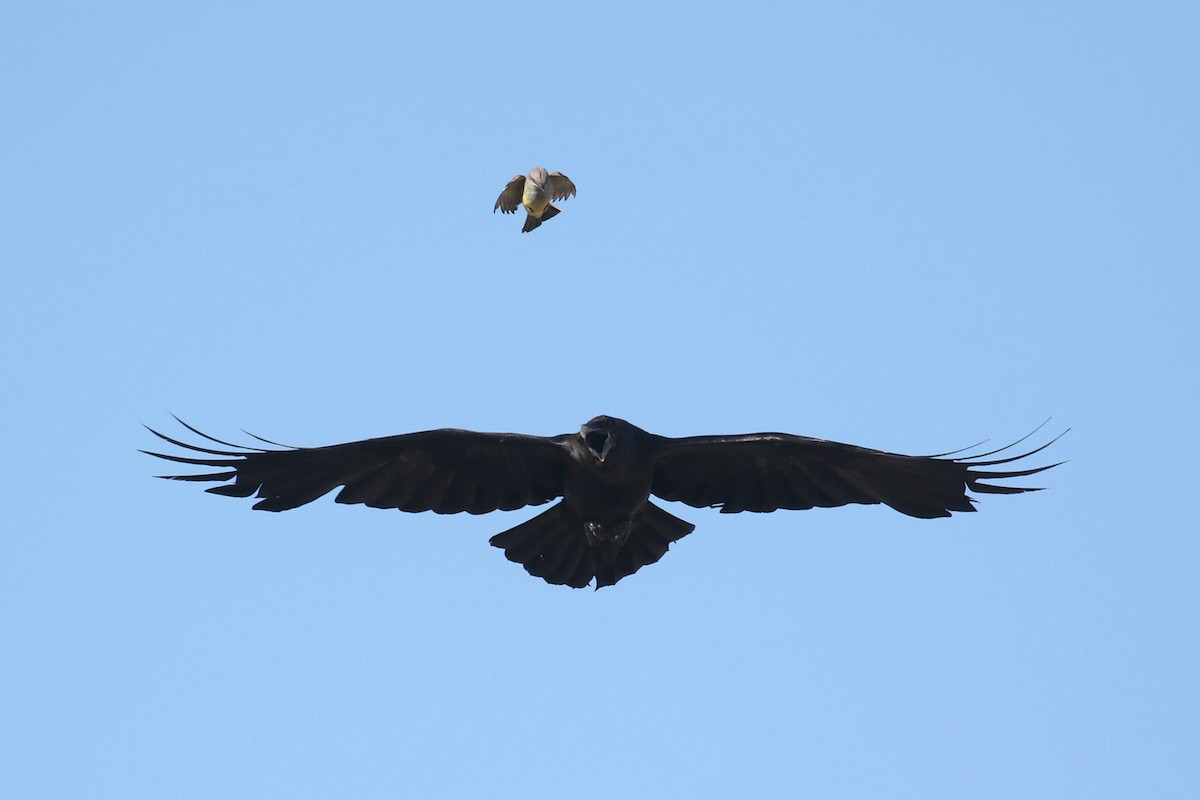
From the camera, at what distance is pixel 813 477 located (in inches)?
645

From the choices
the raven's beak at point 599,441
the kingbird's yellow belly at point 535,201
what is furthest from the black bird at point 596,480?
the kingbird's yellow belly at point 535,201

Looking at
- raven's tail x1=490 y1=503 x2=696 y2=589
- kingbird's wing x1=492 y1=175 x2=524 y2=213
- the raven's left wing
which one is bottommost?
raven's tail x1=490 y1=503 x2=696 y2=589

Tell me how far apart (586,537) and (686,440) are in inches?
43.6

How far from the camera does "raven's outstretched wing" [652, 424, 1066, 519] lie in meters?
16.1

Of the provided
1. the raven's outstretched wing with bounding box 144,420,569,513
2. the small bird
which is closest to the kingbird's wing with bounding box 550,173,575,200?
the small bird

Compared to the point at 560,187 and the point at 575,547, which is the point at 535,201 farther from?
the point at 575,547

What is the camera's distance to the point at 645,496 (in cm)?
1588

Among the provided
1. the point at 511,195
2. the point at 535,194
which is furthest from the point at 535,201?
the point at 511,195

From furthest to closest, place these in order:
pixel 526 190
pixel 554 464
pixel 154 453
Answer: pixel 526 190 → pixel 554 464 → pixel 154 453

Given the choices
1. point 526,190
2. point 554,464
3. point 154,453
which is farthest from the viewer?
point 526,190

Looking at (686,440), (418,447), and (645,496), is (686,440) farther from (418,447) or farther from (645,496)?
(418,447)

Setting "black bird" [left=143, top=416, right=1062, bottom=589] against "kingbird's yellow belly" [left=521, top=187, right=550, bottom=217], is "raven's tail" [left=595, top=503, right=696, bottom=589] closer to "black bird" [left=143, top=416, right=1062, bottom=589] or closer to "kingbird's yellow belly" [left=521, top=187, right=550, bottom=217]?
"black bird" [left=143, top=416, right=1062, bottom=589]


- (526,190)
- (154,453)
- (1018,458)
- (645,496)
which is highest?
(526,190)

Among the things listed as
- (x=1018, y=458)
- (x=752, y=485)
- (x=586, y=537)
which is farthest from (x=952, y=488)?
(x=586, y=537)
